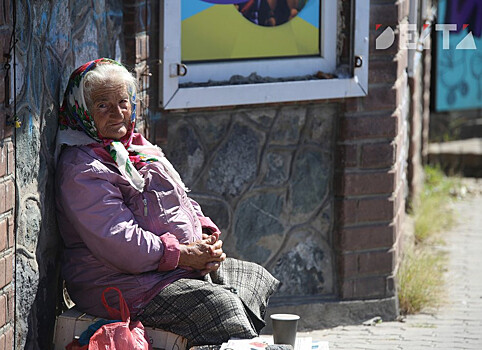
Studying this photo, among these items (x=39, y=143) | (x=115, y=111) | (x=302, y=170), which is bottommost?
(x=302, y=170)

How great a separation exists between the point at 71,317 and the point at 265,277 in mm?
919

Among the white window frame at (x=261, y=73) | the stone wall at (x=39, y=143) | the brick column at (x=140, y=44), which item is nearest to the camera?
the stone wall at (x=39, y=143)

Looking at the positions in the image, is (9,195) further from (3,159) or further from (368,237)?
(368,237)

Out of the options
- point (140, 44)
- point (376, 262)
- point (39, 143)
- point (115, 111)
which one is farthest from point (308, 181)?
point (39, 143)

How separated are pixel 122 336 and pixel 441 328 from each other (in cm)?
246

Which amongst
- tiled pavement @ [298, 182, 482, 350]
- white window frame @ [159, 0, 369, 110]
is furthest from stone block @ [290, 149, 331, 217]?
tiled pavement @ [298, 182, 482, 350]

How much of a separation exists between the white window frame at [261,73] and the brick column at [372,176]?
11 centimetres

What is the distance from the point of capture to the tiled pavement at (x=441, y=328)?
490 centimetres

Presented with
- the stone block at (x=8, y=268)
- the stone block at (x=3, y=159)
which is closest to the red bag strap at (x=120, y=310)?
the stone block at (x=8, y=268)

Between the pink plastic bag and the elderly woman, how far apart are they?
0.10 meters

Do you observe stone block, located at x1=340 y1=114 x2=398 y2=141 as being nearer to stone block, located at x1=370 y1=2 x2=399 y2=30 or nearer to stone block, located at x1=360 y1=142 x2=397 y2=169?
stone block, located at x1=360 y1=142 x2=397 y2=169

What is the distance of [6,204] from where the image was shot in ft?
10.4

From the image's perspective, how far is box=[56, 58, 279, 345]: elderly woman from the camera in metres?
3.46

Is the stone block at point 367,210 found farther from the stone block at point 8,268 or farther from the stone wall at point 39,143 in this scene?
the stone block at point 8,268
